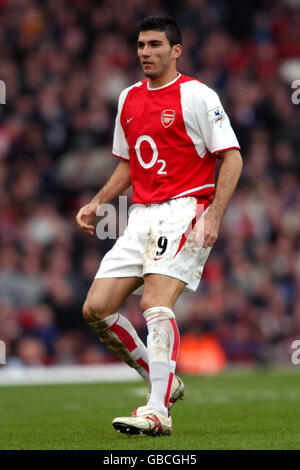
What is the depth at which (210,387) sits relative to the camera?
10117mm

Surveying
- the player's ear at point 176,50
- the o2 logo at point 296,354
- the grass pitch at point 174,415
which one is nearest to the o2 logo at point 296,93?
the o2 logo at point 296,354

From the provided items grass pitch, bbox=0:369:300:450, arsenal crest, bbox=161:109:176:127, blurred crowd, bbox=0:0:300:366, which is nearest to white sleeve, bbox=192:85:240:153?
arsenal crest, bbox=161:109:176:127

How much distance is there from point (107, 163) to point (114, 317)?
907cm

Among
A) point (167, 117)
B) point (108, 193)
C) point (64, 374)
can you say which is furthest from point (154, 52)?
point (64, 374)

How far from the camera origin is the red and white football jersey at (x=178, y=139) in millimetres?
5891

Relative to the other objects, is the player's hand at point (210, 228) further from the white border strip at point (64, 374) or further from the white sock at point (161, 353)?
the white border strip at point (64, 374)

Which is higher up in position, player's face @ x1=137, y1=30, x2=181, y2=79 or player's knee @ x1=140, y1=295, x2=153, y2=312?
player's face @ x1=137, y1=30, x2=181, y2=79

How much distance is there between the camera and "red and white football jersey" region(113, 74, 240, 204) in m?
5.89

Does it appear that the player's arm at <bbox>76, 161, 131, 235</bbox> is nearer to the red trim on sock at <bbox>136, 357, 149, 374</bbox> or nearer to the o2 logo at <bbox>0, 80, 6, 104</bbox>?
the red trim on sock at <bbox>136, 357, 149, 374</bbox>

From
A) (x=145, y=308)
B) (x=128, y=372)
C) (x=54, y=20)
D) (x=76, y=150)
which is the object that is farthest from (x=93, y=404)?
(x=54, y=20)

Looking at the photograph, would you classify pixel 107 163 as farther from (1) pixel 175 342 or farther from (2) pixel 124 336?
(1) pixel 175 342

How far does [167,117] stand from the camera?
5945mm

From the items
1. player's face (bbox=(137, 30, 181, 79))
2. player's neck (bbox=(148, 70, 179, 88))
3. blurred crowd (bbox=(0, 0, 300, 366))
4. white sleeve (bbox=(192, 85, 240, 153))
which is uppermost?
blurred crowd (bbox=(0, 0, 300, 366))

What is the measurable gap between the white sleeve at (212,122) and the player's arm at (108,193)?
0.74 metres
